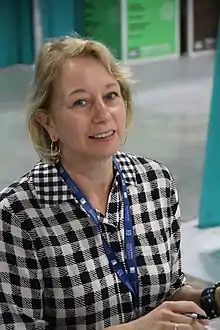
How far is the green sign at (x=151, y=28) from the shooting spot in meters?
9.98

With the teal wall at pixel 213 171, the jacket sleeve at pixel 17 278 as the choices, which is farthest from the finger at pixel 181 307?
the teal wall at pixel 213 171

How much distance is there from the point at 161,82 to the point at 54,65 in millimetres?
7602

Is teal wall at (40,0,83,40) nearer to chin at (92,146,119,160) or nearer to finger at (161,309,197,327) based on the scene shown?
chin at (92,146,119,160)

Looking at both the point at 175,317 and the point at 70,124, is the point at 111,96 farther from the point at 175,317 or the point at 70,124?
the point at 175,317

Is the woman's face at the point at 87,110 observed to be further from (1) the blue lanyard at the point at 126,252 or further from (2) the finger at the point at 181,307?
(2) the finger at the point at 181,307

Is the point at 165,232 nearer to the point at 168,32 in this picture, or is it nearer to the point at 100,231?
the point at 100,231

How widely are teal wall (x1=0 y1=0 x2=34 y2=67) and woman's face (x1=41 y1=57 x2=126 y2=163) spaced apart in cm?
833

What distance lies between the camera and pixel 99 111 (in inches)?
55.4

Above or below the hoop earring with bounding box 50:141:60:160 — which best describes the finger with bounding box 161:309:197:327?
below

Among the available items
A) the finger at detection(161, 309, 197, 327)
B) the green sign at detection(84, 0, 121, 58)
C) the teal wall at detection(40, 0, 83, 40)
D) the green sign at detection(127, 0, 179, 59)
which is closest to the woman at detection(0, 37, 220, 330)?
the finger at detection(161, 309, 197, 327)

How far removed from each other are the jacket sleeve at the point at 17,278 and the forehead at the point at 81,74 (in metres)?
0.30

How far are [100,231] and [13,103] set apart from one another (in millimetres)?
6212

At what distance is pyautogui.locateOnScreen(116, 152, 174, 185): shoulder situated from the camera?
5.13 ft

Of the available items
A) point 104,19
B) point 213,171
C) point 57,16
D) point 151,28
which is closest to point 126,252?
point 213,171
